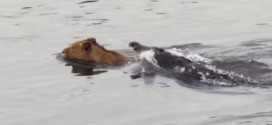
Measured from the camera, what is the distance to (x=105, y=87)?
838 centimetres

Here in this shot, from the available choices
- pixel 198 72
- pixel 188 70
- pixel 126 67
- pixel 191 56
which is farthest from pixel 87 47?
pixel 198 72

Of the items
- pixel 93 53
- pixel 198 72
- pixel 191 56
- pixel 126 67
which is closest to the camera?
pixel 198 72

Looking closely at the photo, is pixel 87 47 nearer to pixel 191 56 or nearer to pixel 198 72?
pixel 191 56

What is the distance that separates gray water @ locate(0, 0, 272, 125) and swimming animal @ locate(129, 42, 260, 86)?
0.16 m

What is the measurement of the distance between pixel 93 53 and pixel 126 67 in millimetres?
545

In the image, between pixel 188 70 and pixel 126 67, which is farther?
Result: pixel 126 67

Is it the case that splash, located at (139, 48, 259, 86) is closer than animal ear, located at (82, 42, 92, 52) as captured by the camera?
Yes

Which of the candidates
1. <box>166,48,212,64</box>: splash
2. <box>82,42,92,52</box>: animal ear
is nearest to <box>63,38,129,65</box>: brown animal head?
<box>82,42,92,52</box>: animal ear

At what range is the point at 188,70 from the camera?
8359 mm

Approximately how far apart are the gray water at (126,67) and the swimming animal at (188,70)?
159 millimetres

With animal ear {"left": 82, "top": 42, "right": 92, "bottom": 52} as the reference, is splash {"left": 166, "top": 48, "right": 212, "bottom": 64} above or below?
below

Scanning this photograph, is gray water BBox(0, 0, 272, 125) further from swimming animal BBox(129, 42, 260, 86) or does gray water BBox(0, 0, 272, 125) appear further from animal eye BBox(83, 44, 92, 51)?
animal eye BBox(83, 44, 92, 51)

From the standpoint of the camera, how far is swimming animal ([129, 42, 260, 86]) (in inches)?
320

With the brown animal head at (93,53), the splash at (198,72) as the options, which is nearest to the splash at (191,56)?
the splash at (198,72)
